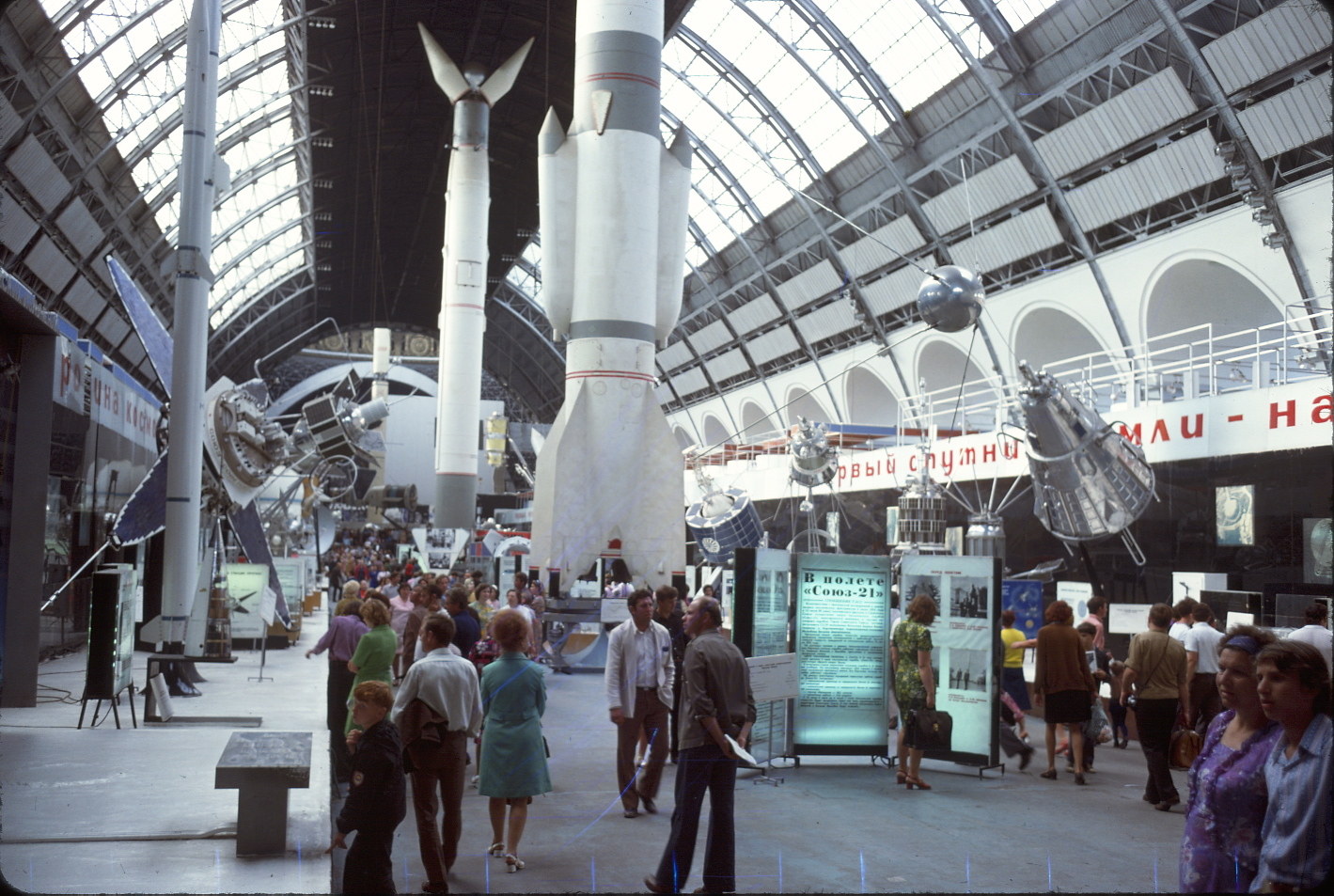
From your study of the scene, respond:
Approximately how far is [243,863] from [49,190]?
27.1 m

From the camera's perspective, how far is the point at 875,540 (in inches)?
1044

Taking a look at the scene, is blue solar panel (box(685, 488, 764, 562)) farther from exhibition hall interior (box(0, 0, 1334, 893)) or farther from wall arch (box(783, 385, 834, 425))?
wall arch (box(783, 385, 834, 425))

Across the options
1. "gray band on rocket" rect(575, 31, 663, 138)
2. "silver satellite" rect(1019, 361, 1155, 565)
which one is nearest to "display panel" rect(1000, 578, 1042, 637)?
"silver satellite" rect(1019, 361, 1155, 565)

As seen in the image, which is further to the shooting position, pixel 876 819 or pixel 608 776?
pixel 608 776

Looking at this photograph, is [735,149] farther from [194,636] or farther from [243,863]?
[243,863]

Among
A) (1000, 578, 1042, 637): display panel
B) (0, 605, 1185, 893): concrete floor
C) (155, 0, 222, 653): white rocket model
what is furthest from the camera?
(1000, 578, 1042, 637): display panel

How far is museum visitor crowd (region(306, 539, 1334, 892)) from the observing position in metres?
3.33

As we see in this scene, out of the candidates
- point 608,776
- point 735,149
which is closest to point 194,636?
point 608,776

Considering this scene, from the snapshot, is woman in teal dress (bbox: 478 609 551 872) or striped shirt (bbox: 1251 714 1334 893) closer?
striped shirt (bbox: 1251 714 1334 893)

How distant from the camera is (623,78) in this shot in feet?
52.4

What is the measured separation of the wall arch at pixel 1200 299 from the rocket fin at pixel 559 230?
14658 millimetres

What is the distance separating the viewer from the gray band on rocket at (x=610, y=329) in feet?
51.0

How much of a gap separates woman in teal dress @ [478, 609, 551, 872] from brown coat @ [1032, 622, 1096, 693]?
4.91m

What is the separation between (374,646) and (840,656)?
4.32 m
